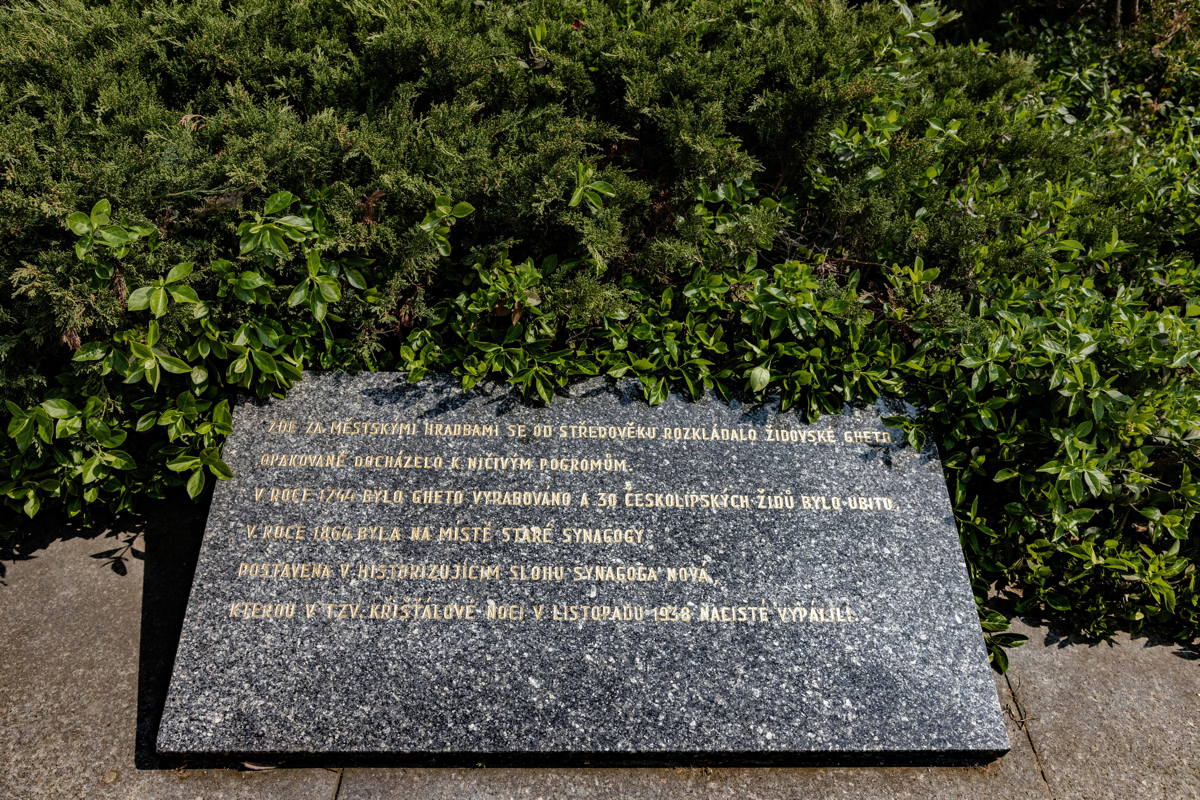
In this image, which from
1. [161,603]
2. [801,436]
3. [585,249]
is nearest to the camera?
[161,603]

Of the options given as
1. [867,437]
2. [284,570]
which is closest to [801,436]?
[867,437]

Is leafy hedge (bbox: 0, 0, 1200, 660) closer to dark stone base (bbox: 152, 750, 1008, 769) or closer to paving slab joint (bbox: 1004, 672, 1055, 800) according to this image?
paving slab joint (bbox: 1004, 672, 1055, 800)

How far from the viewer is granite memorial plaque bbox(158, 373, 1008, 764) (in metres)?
2.45

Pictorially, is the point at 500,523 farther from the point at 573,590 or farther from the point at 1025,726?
the point at 1025,726

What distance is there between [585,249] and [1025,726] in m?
2.48

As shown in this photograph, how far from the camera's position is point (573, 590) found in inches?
104

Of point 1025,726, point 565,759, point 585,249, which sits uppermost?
point 585,249

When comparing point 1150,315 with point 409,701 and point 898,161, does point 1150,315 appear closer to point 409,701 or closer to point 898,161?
point 898,161

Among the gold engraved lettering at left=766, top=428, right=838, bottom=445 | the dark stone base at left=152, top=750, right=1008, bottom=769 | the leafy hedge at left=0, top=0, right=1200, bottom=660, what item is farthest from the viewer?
the gold engraved lettering at left=766, top=428, right=838, bottom=445

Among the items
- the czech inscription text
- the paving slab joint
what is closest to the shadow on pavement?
the czech inscription text

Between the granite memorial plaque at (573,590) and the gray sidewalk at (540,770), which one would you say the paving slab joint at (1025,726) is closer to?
the gray sidewalk at (540,770)

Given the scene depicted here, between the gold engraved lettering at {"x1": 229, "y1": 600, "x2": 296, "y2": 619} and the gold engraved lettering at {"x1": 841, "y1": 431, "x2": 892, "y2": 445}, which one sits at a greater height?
the gold engraved lettering at {"x1": 841, "y1": 431, "x2": 892, "y2": 445}

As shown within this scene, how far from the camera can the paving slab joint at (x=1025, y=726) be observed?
2.57m

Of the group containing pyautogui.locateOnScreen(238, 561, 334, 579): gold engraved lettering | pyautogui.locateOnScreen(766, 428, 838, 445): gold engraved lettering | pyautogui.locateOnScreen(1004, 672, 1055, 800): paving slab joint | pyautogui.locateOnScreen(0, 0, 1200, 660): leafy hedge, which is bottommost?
pyautogui.locateOnScreen(1004, 672, 1055, 800): paving slab joint
